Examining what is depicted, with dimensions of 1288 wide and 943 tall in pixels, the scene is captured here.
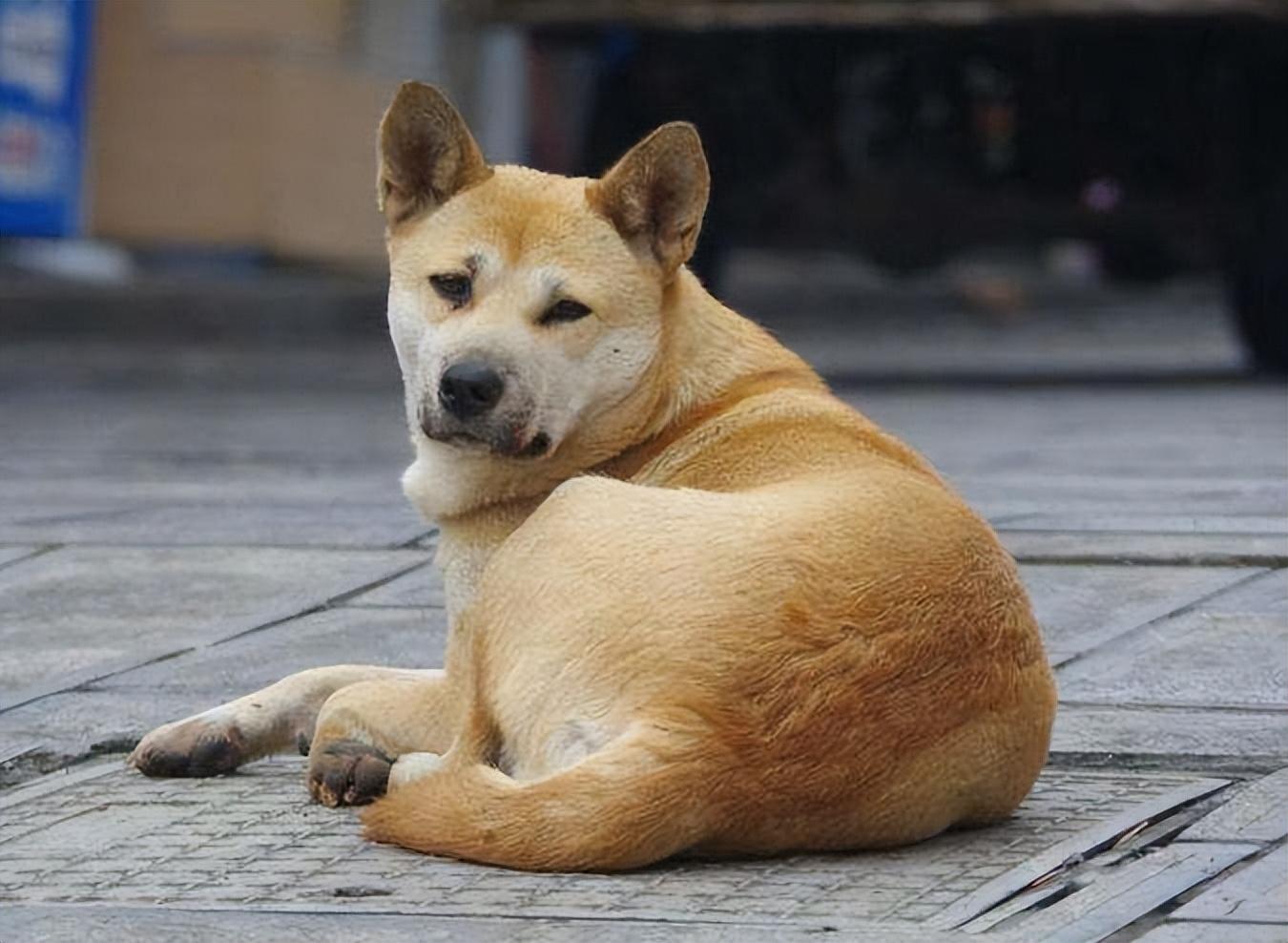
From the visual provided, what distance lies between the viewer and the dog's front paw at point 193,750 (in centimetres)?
467

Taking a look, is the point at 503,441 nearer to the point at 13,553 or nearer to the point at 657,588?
the point at 657,588

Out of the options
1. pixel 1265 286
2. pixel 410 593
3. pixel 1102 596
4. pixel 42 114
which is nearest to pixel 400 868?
pixel 410 593

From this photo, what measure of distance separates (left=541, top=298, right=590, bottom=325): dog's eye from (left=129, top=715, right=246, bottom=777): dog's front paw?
2.82 feet

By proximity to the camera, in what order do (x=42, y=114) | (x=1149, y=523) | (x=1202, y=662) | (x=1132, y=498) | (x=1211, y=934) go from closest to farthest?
(x=1211, y=934)
(x=1202, y=662)
(x=1149, y=523)
(x=1132, y=498)
(x=42, y=114)

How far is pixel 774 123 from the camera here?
12.4 m

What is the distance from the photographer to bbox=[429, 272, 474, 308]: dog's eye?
4602 mm

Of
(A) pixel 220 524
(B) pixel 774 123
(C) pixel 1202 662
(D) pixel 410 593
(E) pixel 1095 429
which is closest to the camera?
(C) pixel 1202 662

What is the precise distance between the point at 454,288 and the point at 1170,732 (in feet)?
4.69

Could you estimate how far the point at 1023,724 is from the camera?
4148 millimetres

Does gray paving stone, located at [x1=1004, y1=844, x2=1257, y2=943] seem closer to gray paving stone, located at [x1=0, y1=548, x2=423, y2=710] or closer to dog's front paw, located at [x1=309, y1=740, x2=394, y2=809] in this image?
dog's front paw, located at [x1=309, y1=740, x2=394, y2=809]

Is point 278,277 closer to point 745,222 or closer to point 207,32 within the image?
point 207,32

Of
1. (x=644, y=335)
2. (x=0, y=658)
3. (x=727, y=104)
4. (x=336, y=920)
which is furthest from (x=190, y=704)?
(x=727, y=104)

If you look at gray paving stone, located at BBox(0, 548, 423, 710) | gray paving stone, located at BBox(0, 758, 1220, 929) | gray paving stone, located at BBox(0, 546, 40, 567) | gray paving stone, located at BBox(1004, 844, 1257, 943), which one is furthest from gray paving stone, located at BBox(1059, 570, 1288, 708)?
gray paving stone, located at BBox(0, 546, 40, 567)

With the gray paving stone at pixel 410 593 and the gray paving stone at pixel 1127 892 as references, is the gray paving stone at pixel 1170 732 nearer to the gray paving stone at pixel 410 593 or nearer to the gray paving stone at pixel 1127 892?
the gray paving stone at pixel 1127 892
